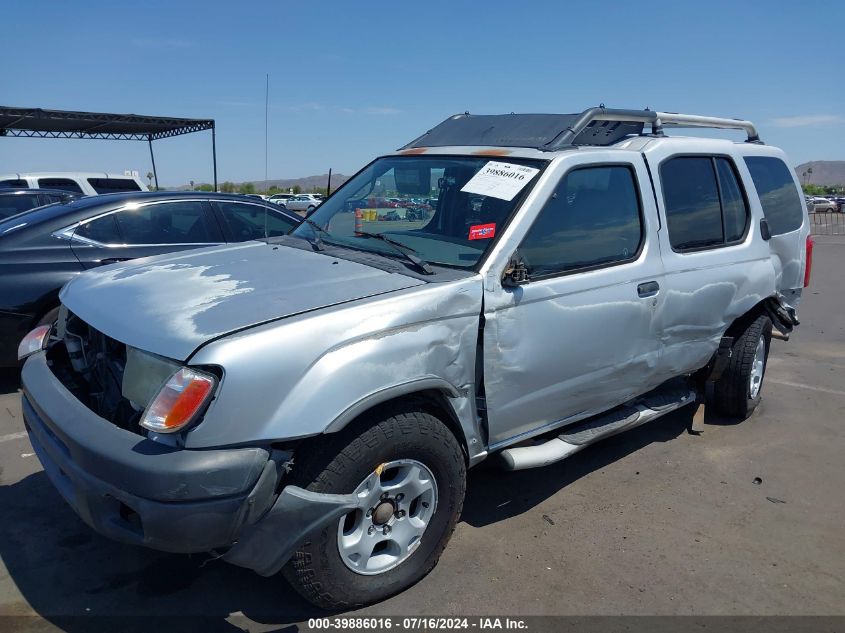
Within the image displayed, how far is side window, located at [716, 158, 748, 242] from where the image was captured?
184 inches

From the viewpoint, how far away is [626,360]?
3.87m

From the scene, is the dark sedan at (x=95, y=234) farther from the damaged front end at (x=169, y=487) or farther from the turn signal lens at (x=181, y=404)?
the turn signal lens at (x=181, y=404)

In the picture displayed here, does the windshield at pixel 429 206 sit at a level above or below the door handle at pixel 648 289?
above

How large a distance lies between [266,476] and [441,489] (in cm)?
90

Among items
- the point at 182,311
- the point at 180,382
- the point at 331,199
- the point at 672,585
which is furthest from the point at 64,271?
the point at 672,585

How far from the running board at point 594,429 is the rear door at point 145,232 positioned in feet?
12.7

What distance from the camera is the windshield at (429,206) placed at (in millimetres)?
3410

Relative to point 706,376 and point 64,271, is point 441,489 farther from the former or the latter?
point 64,271

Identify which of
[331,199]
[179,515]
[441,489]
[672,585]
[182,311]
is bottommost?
[672,585]

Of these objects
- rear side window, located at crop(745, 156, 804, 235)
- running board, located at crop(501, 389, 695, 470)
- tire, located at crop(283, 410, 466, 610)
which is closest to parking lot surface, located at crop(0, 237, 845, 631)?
tire, located at crop(283, 410, 466, 610)

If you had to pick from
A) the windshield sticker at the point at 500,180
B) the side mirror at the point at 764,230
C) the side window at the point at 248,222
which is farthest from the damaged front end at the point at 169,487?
the side window at the point at 248,222

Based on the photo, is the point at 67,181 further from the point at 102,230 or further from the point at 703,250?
the point at 703,250

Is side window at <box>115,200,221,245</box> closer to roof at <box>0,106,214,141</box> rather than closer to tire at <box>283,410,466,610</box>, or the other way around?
tire at <box>283,410,466,610</box>

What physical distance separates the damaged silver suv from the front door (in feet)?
0.05
